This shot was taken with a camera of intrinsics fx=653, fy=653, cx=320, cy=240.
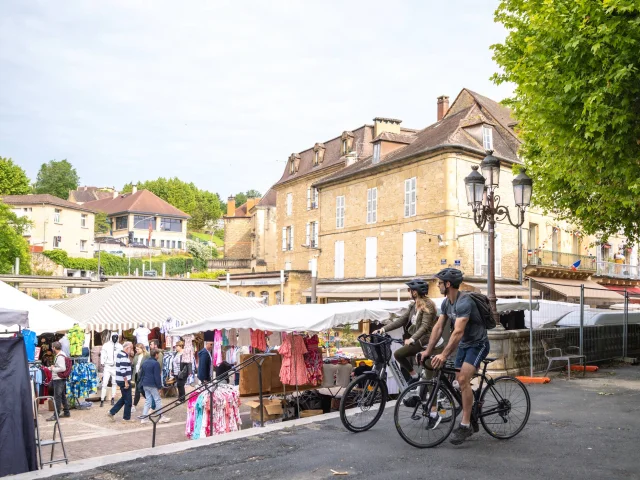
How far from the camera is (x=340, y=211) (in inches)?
1654

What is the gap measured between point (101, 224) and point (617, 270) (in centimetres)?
7123

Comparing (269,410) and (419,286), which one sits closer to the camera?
(419,286)

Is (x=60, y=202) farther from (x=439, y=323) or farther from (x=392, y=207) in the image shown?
(x=439, y=323)

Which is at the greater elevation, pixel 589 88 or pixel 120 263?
pixel 589 88

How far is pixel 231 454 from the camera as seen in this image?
6590 millimetres

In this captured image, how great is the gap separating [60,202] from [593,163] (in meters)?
69.2

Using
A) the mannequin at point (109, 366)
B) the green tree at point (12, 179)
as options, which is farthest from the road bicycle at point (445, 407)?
the green tree at point (12, 179)

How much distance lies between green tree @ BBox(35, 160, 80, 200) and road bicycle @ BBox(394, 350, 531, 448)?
361 ft

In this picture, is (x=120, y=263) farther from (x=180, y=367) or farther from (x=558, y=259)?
(x=180, y=367)

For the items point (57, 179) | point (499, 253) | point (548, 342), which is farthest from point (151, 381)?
point (57, 179)

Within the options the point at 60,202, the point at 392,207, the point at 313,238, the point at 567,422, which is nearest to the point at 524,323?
the point at 567,422

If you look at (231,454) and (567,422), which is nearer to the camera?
(231,454)

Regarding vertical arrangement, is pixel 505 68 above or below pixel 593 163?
above

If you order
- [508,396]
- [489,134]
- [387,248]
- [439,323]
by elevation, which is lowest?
[508,396]
